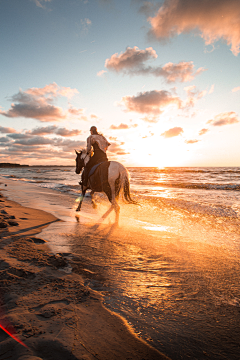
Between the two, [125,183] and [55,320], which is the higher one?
[125,183]

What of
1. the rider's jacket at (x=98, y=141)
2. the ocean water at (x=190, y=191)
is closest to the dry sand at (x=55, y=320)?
the rider's jacket at (x=98, y=141)

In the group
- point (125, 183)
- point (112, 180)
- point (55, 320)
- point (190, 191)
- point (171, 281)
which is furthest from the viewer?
point (190, 191)

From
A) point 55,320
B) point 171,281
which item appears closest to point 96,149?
point 171,281

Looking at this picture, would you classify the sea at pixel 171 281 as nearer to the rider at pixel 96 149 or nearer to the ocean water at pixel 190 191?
the rider at pixel 96 149

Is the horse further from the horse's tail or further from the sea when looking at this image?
the sea

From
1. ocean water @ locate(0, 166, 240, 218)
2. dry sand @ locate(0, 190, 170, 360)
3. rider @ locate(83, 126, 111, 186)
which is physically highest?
rider @ locate(83, 126, 111, 186)

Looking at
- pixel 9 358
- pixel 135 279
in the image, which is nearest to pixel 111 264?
pixel 135 279

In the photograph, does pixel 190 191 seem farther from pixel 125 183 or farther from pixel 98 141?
pixel 98 141

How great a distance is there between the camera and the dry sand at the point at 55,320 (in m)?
1.35

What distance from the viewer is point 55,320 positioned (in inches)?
65.0

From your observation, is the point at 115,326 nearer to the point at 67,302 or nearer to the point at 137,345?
the point at 137,345

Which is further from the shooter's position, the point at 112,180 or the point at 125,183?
the point at 125,183

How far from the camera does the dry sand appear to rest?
4.42 feet

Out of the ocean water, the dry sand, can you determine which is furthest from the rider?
the dry sand
